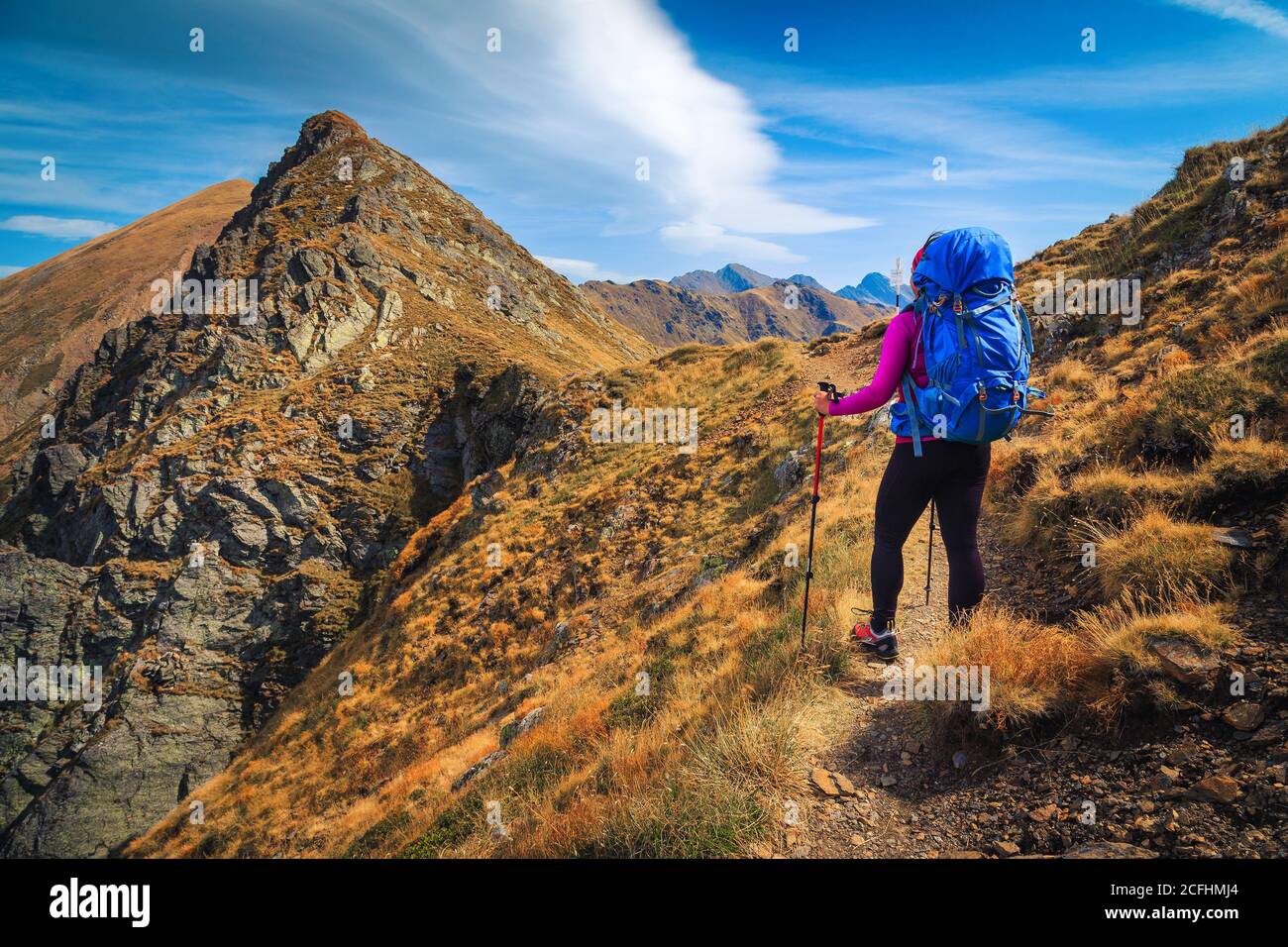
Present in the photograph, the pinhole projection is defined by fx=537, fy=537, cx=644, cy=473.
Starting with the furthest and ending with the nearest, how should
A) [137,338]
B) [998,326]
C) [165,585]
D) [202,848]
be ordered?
[137,338]
[165,585]
[202,848]
[998,326]

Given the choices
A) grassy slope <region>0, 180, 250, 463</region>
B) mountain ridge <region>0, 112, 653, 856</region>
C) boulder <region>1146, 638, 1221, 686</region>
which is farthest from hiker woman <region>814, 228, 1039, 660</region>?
grassy slope <region>0, 180, 250, 463</region>

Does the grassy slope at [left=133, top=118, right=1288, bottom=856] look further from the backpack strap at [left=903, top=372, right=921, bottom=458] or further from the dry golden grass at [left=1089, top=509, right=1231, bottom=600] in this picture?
the backpack strap at [left=903, top=372, right=921, bottom=458]

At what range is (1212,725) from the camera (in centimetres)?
287

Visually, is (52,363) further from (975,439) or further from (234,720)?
(975,439)

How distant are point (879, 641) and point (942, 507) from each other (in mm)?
1490

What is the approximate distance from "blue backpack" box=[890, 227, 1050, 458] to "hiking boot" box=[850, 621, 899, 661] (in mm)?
1979

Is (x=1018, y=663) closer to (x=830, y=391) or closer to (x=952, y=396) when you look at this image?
(x=952, y=396)

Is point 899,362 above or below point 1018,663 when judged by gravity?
above

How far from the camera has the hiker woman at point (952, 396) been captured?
371 cm

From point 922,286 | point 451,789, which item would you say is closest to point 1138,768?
point 922,286

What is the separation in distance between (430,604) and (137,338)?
46.8 meters

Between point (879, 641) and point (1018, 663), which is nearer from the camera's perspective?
point (1018, 663)

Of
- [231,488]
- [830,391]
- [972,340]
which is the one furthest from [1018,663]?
[231,488]

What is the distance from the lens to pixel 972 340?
12.2ft
